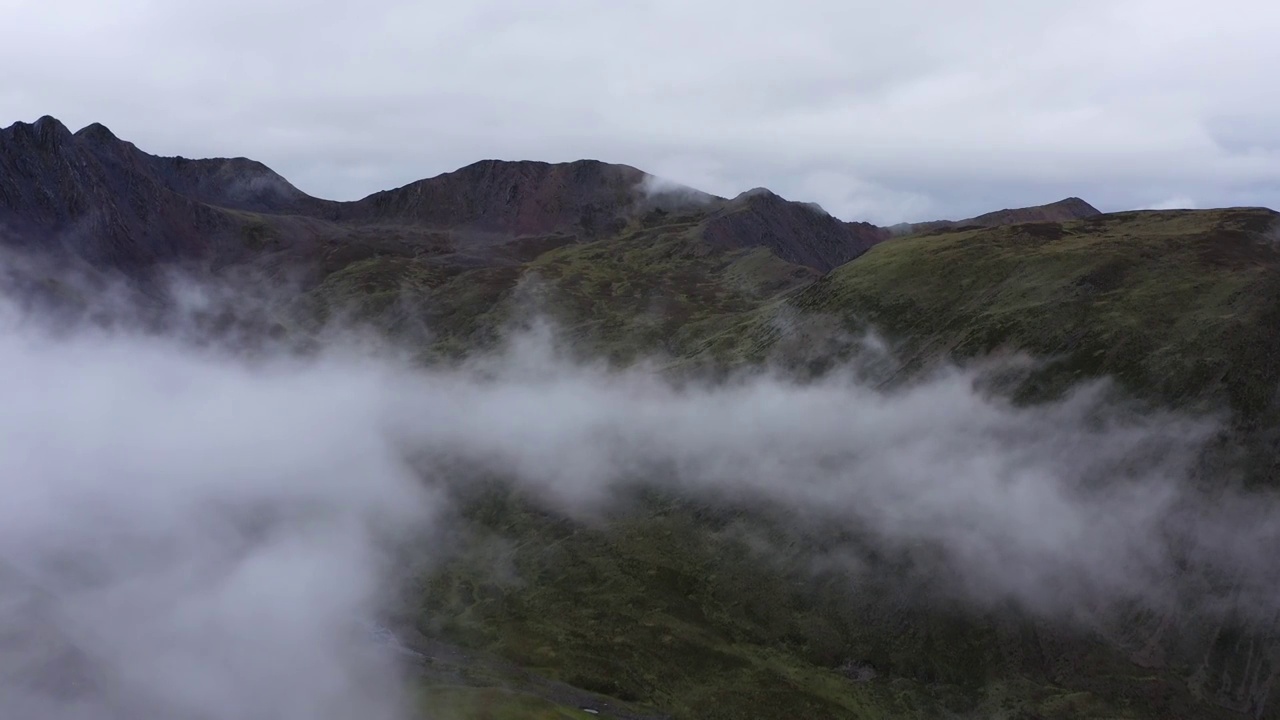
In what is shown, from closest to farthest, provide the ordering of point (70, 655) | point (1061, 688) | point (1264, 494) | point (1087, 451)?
point (70, 655), point (1061, 688), point (1264, 494), point (1087, 451)

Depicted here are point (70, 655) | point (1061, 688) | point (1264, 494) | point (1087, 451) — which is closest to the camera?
point (70, 655)

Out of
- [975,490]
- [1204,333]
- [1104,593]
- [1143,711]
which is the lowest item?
[1143,711]

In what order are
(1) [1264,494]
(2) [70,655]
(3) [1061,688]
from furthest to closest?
(1) [1264,494]
(3) [1061,688]
(2) [70,655]

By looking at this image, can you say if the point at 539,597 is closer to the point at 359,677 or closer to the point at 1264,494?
the point at 359,677

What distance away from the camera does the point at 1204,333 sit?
18825cm

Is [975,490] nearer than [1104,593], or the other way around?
[1104,593]

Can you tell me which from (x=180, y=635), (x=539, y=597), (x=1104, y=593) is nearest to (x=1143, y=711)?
(x=1104, y=593)

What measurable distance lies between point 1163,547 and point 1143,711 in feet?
116

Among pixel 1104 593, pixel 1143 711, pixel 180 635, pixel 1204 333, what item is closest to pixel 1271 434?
pixel 1204 333

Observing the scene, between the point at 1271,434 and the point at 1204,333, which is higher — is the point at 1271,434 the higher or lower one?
the lower one

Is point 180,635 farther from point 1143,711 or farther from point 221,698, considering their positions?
point 1143,711

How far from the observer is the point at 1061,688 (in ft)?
504

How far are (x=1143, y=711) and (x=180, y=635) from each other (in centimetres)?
17515

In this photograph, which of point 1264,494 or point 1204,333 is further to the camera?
point 1204,333
